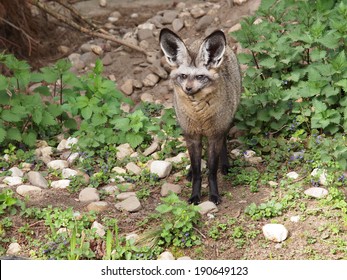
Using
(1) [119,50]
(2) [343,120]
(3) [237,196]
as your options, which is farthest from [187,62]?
(1) [119,50]

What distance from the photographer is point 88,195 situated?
5.36 metres

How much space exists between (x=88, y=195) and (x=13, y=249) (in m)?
0.88

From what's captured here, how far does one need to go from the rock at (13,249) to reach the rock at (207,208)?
135cm

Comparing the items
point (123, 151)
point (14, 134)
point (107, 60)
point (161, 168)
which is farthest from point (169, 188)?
point (107, 60)

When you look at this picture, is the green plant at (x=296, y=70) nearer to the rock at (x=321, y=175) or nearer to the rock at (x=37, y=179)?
the rock at (x=321, y=175)

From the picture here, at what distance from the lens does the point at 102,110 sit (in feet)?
20.5

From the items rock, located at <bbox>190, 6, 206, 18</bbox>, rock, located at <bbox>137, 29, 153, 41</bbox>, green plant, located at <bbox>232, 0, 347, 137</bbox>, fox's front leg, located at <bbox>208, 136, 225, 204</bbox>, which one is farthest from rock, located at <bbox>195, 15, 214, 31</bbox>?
fox's front leg, located at <bbox>208, 136, 225, 204</bbox>

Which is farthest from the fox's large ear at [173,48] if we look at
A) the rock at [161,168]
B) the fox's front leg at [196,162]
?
the rock at [161,168]

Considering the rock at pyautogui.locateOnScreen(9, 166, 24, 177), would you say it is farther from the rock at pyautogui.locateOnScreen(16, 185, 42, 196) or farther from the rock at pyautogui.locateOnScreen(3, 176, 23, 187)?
the rock at pyautogui.locateOnScreen(16, 185, 42, 196)

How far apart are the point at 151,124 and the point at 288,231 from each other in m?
2.02

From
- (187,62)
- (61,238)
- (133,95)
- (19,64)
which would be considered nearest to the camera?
(61,238)

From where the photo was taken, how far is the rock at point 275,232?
4645mm

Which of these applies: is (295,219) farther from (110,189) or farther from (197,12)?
(197,12)
